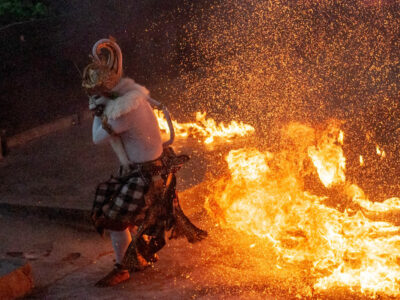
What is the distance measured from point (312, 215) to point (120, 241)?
6.27 ft

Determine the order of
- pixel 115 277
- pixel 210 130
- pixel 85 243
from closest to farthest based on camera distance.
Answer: pixel 115 277
pixel 85 243
pixel 210 130

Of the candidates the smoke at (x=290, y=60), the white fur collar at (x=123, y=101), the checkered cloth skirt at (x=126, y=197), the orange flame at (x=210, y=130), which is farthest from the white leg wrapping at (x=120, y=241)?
the smoke at (x=290, y=60)

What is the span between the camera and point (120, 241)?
412 centimetres

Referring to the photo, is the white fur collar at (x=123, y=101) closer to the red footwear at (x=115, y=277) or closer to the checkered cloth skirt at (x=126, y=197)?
the checkered cloth skirt at (x=126, y=197)

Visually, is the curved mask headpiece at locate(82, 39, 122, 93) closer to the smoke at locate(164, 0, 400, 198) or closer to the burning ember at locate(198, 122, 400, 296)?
the burning ember at locate(198, 122, 400, 296)

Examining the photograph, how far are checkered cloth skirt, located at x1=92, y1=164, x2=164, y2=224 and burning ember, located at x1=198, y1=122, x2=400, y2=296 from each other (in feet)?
4.36

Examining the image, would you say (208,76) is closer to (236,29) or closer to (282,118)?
(236,29)

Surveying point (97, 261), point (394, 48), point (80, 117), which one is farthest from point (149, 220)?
point (394, 48)

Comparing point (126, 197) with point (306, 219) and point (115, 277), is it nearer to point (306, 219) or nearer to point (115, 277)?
point (115, 277)

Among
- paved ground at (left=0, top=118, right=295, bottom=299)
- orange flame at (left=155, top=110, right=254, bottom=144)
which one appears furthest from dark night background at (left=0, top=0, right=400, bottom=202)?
paved ground at (left=0, top=118, right=295, bottom=299)

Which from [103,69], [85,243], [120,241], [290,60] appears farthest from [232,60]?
Result: [120,241]

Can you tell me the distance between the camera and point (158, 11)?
1239 centimetres

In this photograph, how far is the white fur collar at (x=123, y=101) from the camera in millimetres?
3848

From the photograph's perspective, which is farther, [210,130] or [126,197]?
[210,130]
